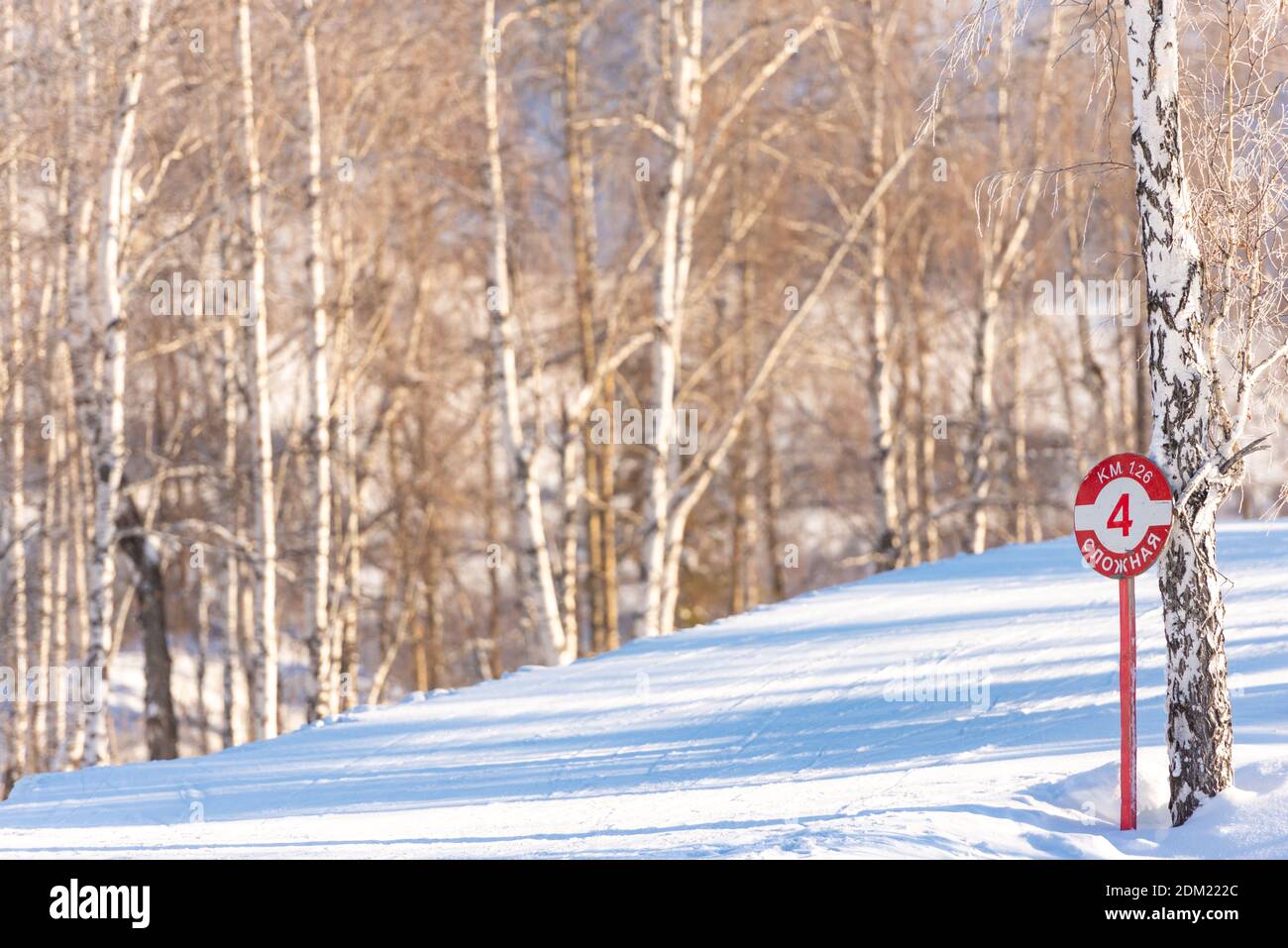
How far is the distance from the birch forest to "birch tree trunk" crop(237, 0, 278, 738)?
0.14ft

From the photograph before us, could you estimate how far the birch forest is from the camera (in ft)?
19.9

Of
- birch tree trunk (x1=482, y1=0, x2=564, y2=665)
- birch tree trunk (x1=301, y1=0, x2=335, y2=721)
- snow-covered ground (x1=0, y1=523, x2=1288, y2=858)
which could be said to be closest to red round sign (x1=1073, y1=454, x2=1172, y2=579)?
snow-covered ground (x1=0, y1=523, x2=1288, y2=858)

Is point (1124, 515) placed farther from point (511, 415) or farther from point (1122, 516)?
point (511, 415)

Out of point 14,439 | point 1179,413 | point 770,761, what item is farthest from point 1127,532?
point 14,439

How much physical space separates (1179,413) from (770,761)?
113 inches

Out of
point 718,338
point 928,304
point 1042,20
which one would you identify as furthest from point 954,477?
point 1042,20

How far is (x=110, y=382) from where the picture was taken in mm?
11555

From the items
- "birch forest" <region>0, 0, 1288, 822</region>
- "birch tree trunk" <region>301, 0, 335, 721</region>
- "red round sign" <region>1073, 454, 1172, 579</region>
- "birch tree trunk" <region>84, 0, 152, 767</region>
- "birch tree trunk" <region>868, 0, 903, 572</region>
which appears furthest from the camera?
"birch tree trunk" <region>868, 0, 903, 572</region>

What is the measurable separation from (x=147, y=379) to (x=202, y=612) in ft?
16.6

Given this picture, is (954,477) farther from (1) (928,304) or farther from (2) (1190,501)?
(2) (1190,501)

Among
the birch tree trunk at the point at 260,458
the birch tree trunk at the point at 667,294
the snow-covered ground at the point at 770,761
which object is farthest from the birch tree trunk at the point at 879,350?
the birch tree trunk at the point at 260,458

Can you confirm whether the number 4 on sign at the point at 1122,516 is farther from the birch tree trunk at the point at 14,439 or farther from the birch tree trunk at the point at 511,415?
the birch tree trunk at the point at 14,439

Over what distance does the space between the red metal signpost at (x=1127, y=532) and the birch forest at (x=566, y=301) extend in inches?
12.1

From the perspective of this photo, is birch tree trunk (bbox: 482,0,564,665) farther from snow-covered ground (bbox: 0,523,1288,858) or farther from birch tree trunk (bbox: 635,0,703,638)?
snow-covered ground (bbox: 0,523,1288,858)
